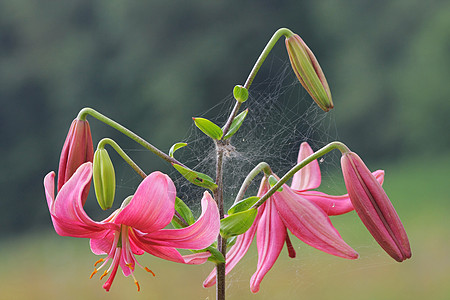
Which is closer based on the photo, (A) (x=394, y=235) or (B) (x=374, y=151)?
(A) (x=394, y=235)

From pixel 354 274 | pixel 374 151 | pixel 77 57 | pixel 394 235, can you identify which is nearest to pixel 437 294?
pixel 354 274

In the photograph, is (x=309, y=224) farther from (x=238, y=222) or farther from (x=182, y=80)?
(x=182, y=80)

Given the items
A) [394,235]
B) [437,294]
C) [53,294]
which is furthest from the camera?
[53,294]

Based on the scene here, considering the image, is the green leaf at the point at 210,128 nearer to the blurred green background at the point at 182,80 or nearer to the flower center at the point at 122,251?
the flower center at the point at 122,251

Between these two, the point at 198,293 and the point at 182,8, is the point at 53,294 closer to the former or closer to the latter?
the point at 198,293

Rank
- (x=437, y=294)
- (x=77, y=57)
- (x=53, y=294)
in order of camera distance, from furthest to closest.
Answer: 1. (x=77, y=57)
2. (x=53, y=294)
3. (x=437, y=294)

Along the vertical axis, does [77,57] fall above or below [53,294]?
above

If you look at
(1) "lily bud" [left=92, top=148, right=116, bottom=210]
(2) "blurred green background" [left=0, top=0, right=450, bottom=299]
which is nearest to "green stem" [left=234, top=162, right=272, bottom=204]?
(1) "lily bud" [left=92, top=148, right=116, bottom=210]

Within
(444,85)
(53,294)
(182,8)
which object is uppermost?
(182,8)

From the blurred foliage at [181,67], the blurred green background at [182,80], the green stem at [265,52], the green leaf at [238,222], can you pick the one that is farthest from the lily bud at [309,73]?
the blurred foliage at [181,67]
